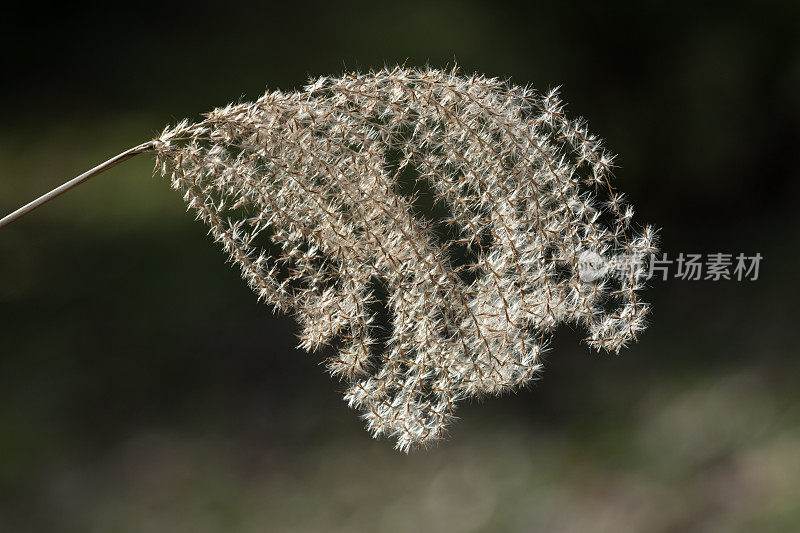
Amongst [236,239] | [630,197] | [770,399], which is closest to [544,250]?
[236,239]

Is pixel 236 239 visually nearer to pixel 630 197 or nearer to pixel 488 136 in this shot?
pixel 488 136

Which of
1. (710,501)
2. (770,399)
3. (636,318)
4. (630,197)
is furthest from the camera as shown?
(630,197)

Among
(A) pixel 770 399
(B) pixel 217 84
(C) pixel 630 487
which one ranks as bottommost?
(C) pixel 630 487

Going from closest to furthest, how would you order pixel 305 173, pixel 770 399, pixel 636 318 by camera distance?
1. pixel 305 173
2. pixel 636 318
3. pixel 770 399

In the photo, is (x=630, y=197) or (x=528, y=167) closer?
(x=528, y=167)

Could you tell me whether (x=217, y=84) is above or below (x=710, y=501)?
above
